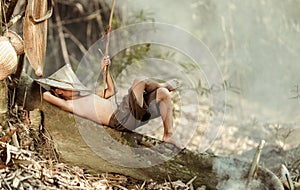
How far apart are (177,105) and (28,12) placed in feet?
12.8

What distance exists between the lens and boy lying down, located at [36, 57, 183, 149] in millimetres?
3350

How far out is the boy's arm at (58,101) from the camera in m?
3.34

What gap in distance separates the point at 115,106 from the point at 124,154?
11.7 inches

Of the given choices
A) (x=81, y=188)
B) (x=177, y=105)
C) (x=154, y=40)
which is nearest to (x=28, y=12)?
(x=81, y=188)

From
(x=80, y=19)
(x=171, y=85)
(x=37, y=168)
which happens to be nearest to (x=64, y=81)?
(x=37, y=168)

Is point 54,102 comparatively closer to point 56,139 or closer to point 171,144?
point 56,139

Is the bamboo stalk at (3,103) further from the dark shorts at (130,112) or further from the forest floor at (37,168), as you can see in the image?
the dark shorts at (130,112)

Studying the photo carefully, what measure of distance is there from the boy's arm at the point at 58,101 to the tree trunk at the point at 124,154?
0.04 metres

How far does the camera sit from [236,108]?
27.9 ft

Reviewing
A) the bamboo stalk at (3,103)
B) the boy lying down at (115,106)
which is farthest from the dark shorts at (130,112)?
the bamboo stalk at (3,103)

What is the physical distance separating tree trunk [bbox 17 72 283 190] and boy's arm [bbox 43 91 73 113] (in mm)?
41

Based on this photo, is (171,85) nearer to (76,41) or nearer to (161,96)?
(161,96)

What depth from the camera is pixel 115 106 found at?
3459 millimetres

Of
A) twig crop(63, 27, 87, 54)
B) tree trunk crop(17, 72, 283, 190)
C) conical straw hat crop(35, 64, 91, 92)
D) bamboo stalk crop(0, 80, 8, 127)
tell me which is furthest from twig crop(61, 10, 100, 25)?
bamboo stalk crop(0, 80, 8, 127)
